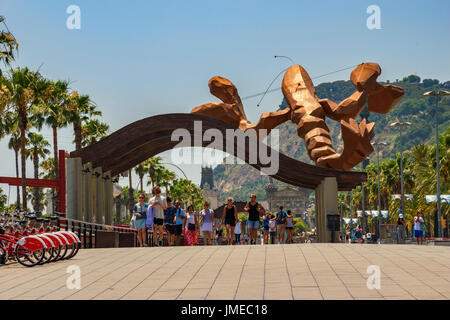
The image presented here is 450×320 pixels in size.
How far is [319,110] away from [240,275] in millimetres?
21638

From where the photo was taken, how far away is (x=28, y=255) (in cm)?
1434

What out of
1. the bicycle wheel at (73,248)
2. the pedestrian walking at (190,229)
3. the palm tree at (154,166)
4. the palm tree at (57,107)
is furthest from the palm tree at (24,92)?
the palm tree at (154,166)

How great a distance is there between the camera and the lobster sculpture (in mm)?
29406

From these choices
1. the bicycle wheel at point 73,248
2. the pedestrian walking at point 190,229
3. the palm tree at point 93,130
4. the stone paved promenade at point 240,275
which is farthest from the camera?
the palm tree at point 93,130

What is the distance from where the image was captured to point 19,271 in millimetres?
13484

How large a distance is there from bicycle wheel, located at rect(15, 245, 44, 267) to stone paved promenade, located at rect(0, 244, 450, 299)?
8.5 inches

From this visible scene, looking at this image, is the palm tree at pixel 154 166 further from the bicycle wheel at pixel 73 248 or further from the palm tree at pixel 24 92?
the bicycle wheel at pixel 73 248

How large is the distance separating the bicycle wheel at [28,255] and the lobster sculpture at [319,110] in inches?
644

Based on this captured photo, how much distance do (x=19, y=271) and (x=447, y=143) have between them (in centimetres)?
4634

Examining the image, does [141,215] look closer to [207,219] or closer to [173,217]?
[173,217]

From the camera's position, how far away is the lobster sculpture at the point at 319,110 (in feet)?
96.5

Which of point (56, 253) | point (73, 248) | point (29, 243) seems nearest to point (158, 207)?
point (73, 248)

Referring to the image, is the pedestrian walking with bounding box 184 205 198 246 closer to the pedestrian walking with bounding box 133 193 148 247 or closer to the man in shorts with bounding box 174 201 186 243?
the man in shorts with bounding box 174 201 186 243

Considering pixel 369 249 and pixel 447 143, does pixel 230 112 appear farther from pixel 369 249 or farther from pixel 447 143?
pixel 447 143
